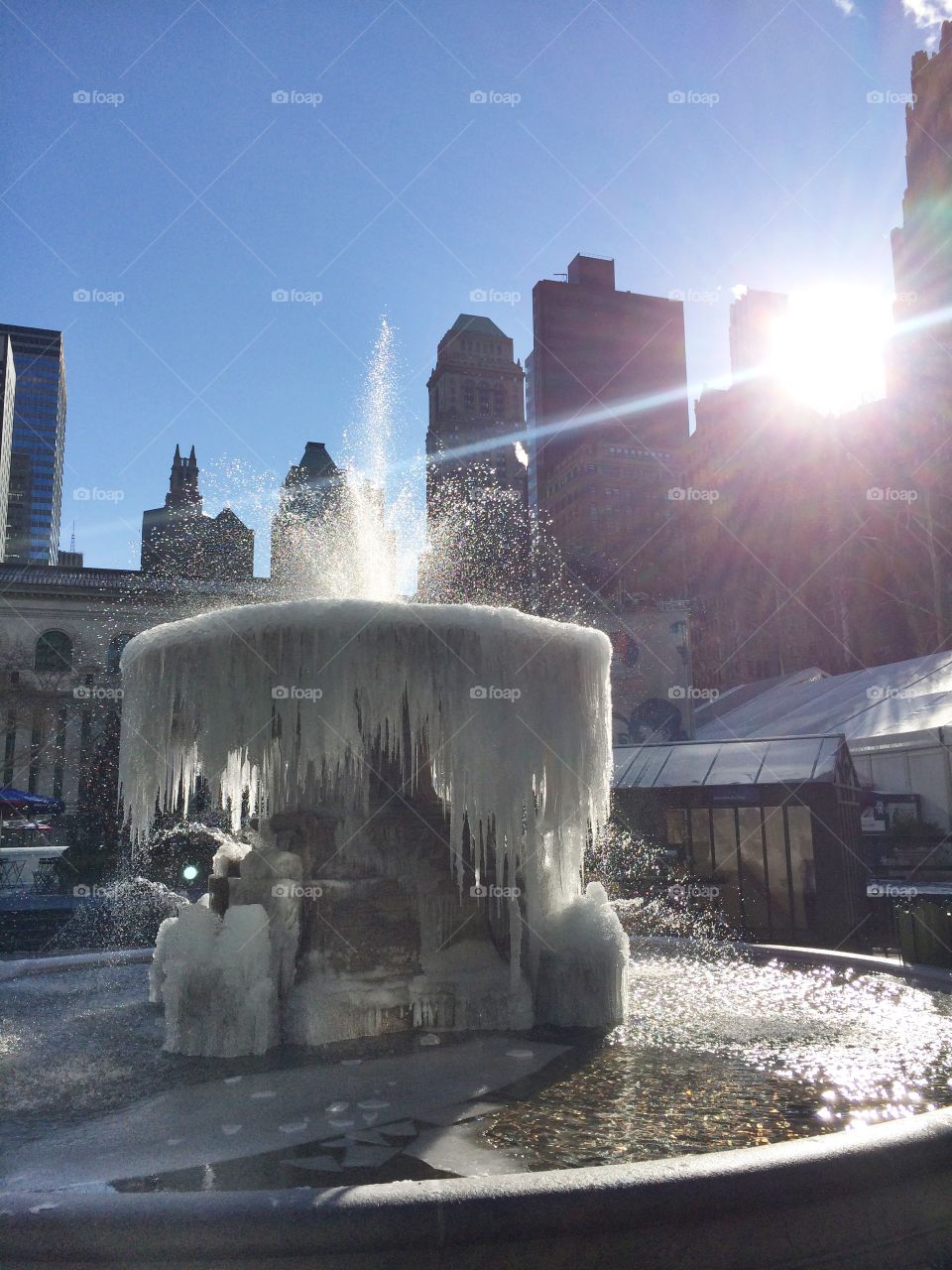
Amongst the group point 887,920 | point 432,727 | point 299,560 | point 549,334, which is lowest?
point 887,920

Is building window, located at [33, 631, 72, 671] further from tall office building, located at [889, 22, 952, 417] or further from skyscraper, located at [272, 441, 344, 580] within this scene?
tall office building, located at [889, 22, 952, 417]

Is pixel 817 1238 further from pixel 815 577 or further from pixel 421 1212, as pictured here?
pixel 815 577

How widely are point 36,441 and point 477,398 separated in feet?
316

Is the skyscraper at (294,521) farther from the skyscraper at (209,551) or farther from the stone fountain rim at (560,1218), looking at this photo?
the stone fountain rim at (560,1218)

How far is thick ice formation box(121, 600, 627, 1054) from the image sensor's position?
7215 millimetres

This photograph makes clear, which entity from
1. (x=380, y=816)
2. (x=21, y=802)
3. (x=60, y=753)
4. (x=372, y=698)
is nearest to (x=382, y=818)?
(x=380, y=816)

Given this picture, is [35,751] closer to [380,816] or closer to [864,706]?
[864,706]

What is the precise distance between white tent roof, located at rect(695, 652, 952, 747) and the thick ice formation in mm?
17789

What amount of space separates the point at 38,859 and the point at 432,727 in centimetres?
1783

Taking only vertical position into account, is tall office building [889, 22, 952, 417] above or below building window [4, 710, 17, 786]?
above

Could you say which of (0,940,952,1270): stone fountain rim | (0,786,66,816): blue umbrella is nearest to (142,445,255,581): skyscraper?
(0,786,66,816): blue umbrella

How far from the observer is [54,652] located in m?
54.3

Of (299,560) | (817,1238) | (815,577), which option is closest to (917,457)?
(815,577)

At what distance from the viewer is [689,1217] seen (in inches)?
142
